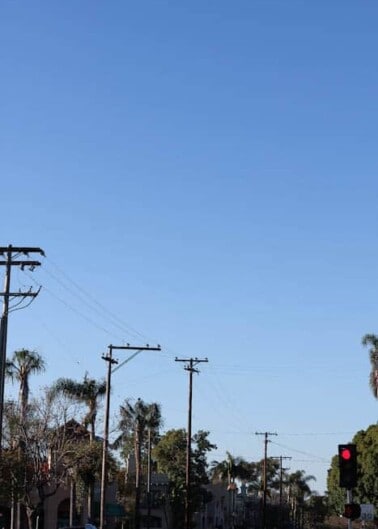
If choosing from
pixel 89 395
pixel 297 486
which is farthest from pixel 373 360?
pixel 297 486

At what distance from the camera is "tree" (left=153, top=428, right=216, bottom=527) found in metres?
95.2

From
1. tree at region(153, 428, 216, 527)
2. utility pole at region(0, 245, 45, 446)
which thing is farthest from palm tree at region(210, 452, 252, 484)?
utility pole at region(0, 245, 45, 446)

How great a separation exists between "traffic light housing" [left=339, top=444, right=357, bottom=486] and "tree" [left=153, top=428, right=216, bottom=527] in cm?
7095

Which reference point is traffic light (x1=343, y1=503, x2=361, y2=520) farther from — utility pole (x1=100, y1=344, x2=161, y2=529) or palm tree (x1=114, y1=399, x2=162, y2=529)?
palm tree (x1=114, y1=399, x2=162, y2=529)

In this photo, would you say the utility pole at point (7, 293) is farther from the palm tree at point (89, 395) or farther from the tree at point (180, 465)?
the tree at point (180, 465)

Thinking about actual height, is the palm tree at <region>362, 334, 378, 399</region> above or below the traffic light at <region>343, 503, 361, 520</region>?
above

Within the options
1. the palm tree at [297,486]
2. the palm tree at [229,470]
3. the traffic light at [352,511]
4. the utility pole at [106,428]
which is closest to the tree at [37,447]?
the utility pole at [106,428]

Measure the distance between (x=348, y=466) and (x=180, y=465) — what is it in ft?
242

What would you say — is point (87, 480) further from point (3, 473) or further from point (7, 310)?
point (7, 310)

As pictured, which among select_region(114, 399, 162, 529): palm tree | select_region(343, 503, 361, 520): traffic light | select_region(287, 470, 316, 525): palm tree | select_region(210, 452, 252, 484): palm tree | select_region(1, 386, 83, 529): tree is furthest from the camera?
select_region(287, 470, 316, 525): palm tree

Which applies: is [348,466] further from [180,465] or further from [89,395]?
[180,465]

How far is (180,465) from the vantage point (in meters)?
97.4

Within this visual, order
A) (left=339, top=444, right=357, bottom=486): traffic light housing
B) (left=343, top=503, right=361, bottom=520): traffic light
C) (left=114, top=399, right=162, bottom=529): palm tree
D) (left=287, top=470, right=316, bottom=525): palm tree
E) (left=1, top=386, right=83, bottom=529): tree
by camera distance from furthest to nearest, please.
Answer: (left=287, top=470, right=316, bottom=525): palm tree, (left=114, top=399, right=162, bottom=529): palm tree, (left=1, top=386, right=83, bottom=529): tree, (left=343, top=503, right=361, bottom=520): traffic light, (left=339, top=444, right=357, bottom=486): traffic light housing

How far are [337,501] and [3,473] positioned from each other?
57.0 meters
